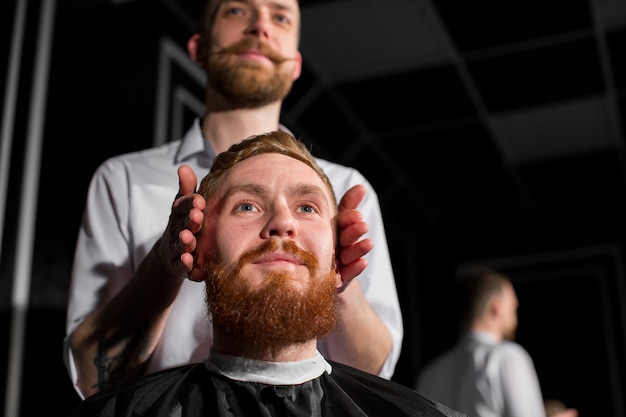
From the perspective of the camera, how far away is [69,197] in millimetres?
2797

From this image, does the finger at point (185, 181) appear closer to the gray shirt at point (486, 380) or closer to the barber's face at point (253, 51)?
the barber's face at point (253, 51)

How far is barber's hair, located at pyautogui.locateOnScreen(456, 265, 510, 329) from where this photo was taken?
4012 mm

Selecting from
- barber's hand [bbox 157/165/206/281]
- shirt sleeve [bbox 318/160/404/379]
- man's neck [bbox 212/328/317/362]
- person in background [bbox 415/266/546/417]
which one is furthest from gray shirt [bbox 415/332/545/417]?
barber's hand [bbox 157/165/206/281]

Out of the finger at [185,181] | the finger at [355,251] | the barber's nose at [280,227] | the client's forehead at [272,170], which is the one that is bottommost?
the finger at [355,251]

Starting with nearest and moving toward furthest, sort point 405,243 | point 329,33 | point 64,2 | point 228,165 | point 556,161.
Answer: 1. point 228,165
2. point 64,2
3. point 329,33
4. point 556,161
5. point 405,243

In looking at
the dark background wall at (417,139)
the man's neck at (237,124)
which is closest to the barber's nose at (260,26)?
the man's neck at (237,124)

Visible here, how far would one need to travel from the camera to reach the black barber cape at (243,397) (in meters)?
1.36

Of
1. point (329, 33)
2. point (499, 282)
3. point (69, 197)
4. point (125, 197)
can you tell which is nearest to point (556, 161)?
point (499, 282)

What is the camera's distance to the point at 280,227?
139 cm

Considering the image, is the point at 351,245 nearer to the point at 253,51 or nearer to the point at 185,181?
the point at 185,181

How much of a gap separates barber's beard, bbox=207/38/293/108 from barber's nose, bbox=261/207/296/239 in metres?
0.59

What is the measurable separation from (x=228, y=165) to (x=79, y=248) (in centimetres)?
51

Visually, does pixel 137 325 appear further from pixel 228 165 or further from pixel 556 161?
pixel 556 161

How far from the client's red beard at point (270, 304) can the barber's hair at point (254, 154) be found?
181mm
